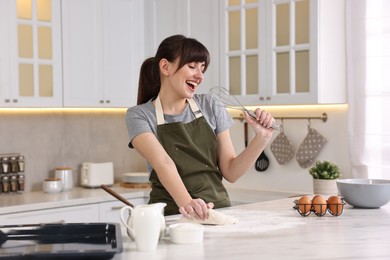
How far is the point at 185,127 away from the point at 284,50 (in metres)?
1.56

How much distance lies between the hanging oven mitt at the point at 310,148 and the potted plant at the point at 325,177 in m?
0.44

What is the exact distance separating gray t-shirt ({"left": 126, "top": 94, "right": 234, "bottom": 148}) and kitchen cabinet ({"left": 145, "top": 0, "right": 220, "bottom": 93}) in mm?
1630

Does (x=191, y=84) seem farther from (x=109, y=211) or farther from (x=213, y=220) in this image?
(x=109, y=211)

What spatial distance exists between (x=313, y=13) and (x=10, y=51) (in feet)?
6.34

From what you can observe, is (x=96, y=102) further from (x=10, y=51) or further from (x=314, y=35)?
(x=314, y=35)

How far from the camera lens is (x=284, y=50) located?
13.7 ft

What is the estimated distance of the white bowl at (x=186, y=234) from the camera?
1946 millimetres

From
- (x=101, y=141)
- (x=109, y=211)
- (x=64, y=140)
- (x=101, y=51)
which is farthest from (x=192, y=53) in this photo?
(x=101, y=141)

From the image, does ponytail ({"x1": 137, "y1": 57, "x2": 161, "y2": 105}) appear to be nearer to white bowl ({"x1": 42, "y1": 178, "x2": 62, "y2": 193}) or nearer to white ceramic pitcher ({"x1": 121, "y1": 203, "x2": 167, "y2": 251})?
white ceramic pitcher ({"x1": 121, "y1": 203, "x2": 167, "y2": 251})

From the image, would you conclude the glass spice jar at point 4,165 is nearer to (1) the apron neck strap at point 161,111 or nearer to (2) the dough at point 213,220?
(1) the apron neck strap at point 161,111

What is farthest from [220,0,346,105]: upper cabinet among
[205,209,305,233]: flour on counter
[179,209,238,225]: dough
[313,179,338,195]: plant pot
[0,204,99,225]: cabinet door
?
[179,209,238,225]: dough

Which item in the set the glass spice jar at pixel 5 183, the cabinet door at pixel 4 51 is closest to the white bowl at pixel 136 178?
the glass spice jar at pixel 5 183

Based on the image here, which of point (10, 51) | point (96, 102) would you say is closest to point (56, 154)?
point (96, 102)

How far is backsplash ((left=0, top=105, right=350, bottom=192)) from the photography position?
14.5ft
